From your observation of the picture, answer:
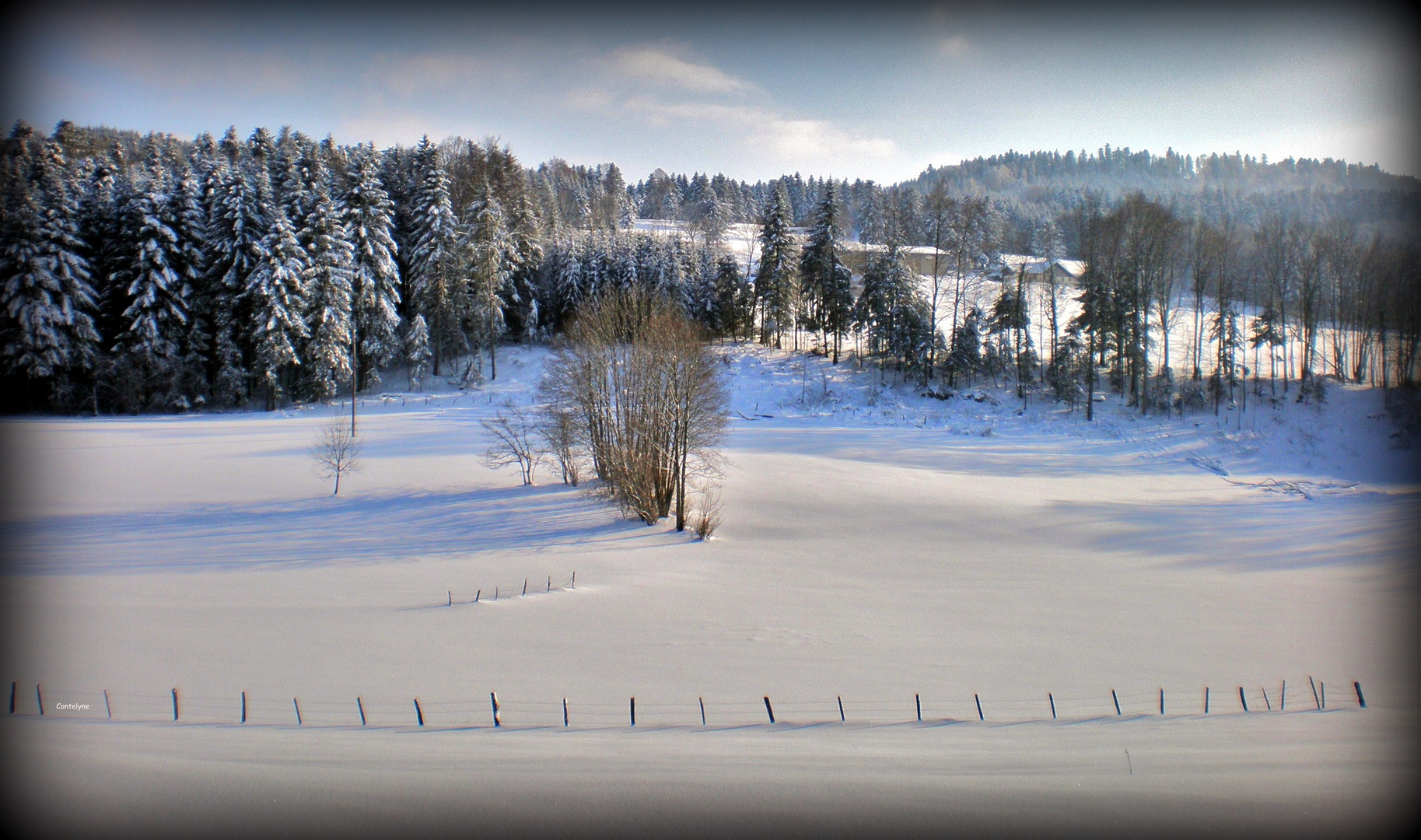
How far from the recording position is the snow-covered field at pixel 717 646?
460 cm

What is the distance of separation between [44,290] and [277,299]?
12.0 m

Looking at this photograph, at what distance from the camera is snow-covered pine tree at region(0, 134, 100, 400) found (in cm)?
3691

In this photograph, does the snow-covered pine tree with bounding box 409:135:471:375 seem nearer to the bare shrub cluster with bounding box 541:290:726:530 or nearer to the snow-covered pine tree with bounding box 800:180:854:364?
the snow-covered pine tree with bounding box 800:180:854:364

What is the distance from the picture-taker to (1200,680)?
9.47 m

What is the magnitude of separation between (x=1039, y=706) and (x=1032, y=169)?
8632 inches

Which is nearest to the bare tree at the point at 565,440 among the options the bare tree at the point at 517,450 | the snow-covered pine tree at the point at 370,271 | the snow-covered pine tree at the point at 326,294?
the bare tree at the point at 517,450

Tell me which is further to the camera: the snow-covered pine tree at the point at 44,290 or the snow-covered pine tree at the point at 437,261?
the snow-covered pine tree at the point at 437,261

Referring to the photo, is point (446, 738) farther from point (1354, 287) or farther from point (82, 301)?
point (1354, 287)

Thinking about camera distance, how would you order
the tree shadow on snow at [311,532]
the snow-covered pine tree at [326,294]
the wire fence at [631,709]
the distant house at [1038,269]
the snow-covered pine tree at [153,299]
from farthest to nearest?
the distant house at [1038,269]
the snow-covered pine tree at [326,294]
the snow-covered pine tree at [153,299]
the tree shadow on snow at [311,532]
the wire fence at [631,709]

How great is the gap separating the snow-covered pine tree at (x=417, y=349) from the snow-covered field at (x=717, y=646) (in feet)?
60.0

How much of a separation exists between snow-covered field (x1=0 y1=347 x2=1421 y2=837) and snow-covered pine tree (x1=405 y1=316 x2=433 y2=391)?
1830 cm

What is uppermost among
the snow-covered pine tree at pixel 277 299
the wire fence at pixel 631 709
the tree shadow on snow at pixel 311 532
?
the snow-covered pine tree at pixel 277 299

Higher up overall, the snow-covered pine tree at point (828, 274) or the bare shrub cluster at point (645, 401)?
the snow-covered pine tree at point (828, 274)

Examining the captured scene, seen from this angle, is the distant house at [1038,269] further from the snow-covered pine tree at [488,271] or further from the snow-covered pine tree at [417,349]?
the snow-covered pine tree at [417,349]
